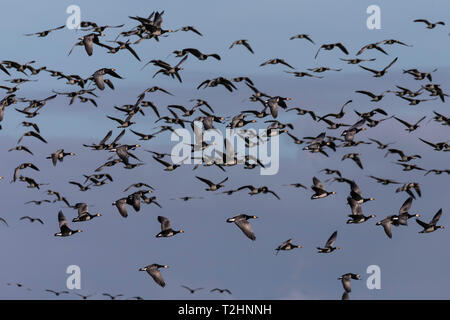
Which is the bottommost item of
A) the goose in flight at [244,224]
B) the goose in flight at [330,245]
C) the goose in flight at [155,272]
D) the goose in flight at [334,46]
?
the goose in flight at [155,272]

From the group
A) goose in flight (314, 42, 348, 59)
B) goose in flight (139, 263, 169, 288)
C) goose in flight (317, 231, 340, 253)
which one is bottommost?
goose in flight (139, 263, 169, 288)

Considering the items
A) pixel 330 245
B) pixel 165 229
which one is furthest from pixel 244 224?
pixel 330 245

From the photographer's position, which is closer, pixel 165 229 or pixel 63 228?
pixel 165 229

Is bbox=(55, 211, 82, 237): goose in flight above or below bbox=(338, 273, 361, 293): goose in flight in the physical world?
above

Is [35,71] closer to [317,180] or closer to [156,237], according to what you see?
[156,237]

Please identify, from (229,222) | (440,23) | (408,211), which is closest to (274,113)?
(229,222)

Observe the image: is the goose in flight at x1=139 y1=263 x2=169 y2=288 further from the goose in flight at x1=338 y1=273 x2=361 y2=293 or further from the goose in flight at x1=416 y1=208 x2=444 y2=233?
the goose in flight at x1=416 y1=208 x2=444 y2=233

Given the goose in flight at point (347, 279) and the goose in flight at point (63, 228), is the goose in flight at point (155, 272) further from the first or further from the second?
the goose in flight at point (347, 279)

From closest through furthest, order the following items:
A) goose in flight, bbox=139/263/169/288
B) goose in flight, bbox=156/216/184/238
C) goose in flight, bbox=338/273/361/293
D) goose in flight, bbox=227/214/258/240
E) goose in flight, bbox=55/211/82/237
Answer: goose in flight, bbox=227/214/258/240
goose in flight, bbox=139/263/169/288
goose in flight, bbox=156/216/184/238
goose in flight, bbox=55/211/82/237
goose in flight, bbox=338/273/361/293

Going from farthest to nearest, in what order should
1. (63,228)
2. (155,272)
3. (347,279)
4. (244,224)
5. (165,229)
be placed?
(347,279), (63,228), (165,229), (155,272), (244,224)

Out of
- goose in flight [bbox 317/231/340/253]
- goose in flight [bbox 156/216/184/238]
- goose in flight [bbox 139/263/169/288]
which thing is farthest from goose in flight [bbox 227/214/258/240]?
goose in flight [bbox 317/231/340/253]

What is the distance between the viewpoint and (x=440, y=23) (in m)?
89.2

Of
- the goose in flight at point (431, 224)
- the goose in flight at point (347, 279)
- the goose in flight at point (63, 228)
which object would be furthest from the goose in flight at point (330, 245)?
the goose in flight at point (63, 228)

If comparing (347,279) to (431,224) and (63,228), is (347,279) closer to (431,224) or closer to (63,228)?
(431,224)
